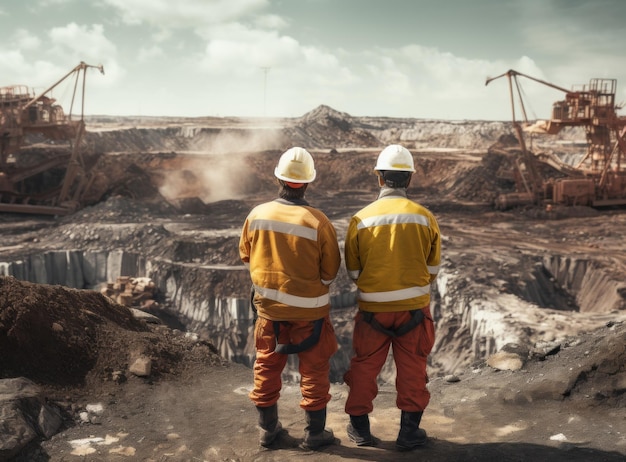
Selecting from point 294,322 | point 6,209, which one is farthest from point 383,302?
point 6,209

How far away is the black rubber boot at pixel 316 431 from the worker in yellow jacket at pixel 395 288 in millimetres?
215

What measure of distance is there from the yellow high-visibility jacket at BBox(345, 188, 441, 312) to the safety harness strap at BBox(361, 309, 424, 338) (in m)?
0.04

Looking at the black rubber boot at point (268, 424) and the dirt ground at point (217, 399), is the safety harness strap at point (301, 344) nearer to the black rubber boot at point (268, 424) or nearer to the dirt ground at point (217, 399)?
the black rubber boot at point (268, 424)

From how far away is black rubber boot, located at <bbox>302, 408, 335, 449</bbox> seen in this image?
409 centimetres

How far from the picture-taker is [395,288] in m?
3.95

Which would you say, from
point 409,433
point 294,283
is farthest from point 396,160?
point 409,433

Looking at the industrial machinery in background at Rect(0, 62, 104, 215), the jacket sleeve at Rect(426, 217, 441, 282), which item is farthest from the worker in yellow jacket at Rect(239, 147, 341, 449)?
the industrial machinery in background at Rect(0, 62, 104, 215)

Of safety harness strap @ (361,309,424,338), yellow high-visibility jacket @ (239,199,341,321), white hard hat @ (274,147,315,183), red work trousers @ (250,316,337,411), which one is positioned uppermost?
white hard hat @ (274,147,315,183)

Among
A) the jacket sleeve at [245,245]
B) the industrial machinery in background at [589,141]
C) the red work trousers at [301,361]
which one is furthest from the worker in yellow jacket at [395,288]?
the industrial machinery in background at [589,141]

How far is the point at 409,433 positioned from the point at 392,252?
1256mm

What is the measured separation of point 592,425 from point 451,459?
4.25 feet

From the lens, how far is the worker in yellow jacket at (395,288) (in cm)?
395

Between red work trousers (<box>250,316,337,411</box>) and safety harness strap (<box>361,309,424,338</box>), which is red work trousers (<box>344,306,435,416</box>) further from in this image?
red work trousers (<box>250,316,337,411</box>)

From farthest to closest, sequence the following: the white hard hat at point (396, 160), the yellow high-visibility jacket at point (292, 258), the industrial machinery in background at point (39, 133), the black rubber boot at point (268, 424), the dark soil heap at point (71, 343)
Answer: the industrial machinery in background at point (39, 133) < the dark soil heap at point (71, 343) < the black rubber boot at point (268, 424) < the white hard hat at point (396, 160) < the yellow high-visibility jacket at point (292, 258)
